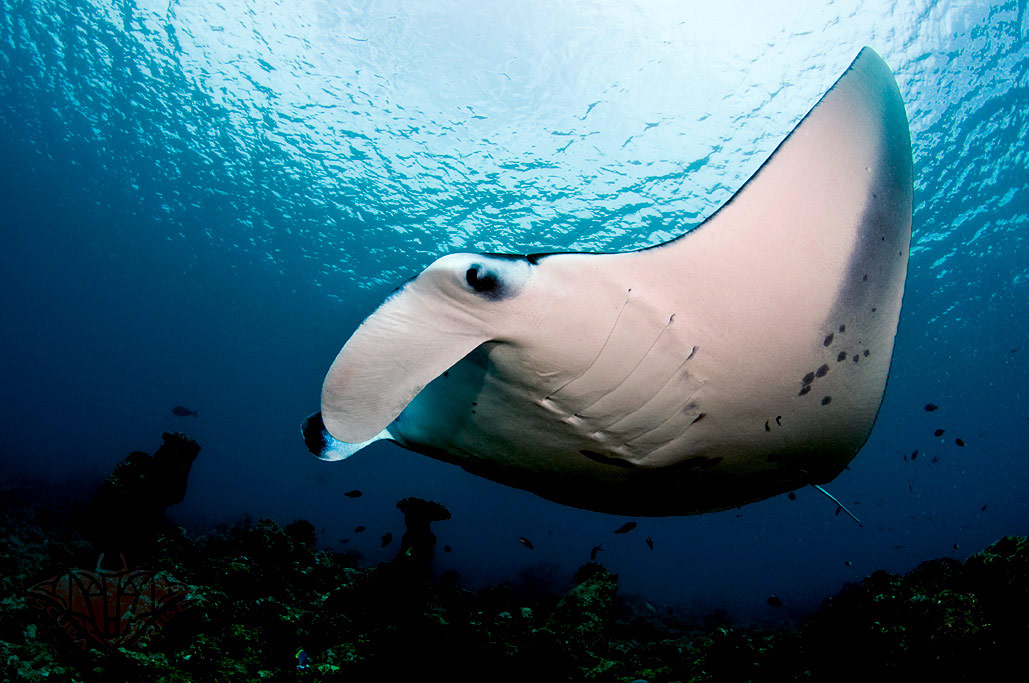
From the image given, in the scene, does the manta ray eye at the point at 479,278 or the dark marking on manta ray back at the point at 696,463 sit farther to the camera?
the dark marking on manta ray back at the point at 696,463

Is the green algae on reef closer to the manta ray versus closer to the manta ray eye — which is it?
the manta ray

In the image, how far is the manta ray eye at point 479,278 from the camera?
4.44ft

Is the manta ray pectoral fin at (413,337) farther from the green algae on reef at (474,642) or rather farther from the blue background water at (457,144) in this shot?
the green algae on reef at (474,642)

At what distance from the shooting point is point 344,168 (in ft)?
58.9

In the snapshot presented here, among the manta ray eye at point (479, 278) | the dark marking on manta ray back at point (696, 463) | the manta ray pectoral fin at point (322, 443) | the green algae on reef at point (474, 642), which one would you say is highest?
the manta ray eye at point (479, 278)

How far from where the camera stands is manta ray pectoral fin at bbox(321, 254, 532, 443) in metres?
1.33

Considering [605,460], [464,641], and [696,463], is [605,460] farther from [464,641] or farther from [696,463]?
[464,641]

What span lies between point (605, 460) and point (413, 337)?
48.3 inches

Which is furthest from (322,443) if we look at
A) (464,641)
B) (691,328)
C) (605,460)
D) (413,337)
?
(464,641)

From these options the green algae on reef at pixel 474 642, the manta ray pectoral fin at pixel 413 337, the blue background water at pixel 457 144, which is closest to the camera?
the manta ray pectoral fin at pixel 413 337

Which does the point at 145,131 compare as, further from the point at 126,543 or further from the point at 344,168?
the point at 126,543

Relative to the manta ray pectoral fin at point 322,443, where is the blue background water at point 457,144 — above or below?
above

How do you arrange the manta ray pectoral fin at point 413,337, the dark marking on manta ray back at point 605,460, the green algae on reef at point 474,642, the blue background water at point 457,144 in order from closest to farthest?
1. the manta ray pectoral fin at point 413,337
2. the dark marking on manta ray back at point 605,460
3. the green algae on reef at point 474,642
4. the blue background water at point 457,144

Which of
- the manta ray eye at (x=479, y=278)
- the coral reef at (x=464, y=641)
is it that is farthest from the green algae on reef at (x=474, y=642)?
the manta ray eye at (x=479, y=278)
